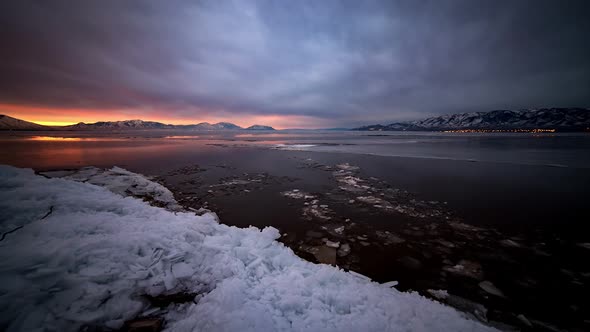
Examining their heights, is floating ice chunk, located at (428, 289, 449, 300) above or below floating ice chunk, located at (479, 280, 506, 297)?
above

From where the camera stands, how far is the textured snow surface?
Answer: 87.0 inches

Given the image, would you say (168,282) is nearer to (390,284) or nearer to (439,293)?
(390,284)

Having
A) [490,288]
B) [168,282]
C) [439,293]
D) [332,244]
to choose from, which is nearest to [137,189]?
[168,282]

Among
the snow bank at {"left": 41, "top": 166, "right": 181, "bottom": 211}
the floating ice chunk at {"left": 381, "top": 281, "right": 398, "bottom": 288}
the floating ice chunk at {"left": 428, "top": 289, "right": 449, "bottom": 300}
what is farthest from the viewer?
the snow bank at {"left": 41, "top": 166, "right": 181, "bottom": 211}

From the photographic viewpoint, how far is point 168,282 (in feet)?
9.30

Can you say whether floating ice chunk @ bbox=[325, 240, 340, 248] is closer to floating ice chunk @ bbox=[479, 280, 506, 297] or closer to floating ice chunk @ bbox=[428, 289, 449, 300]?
floating ice chunk @ bbox=[428, 289, 449, 300]

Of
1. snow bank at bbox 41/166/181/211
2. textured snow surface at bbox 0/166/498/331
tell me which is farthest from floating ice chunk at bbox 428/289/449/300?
snow bank at bbox 41/166/181/211

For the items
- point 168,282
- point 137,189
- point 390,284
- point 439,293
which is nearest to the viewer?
point 168,282

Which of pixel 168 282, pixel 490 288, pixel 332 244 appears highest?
pixel 168 282

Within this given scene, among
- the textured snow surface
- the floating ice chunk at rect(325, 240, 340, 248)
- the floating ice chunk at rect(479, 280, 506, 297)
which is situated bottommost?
the floating ice chunk at rect(479, 280, 506, 297)

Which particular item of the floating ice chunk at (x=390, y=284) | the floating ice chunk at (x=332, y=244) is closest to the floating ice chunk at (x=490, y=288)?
the floating ice chunk at (x=390, y=284)

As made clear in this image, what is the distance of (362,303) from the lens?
116 inches

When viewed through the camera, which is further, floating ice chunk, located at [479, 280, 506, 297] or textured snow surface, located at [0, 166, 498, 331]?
floating ice chunk, located at [479, 280, 506, 297]

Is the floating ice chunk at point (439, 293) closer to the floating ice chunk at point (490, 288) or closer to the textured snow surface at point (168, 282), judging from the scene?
the textured snow surface at point (168, 282)
